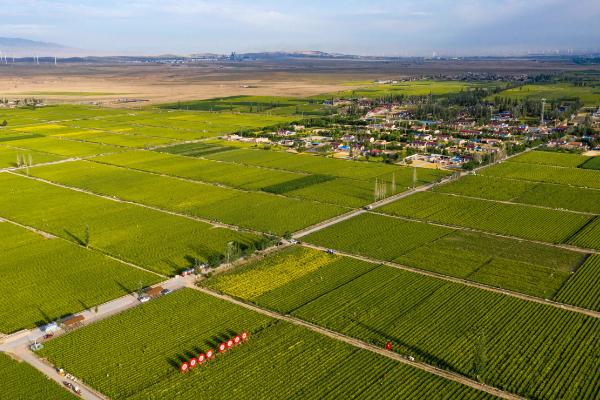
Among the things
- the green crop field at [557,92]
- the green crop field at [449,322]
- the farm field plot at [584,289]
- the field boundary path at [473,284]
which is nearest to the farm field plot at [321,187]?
the field boundary path at [473,284]

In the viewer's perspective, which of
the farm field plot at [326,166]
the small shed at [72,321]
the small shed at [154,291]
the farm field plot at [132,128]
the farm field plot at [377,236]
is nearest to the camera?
the small shed at [72,321]

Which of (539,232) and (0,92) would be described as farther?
(0,92)

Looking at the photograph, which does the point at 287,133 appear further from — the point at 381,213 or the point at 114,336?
the point at 114,336

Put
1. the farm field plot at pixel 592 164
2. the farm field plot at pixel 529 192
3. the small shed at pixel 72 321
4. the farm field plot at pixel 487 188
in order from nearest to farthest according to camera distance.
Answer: the small shed at pixel 72 321 < the farm field plot at pixel 529 192 < the farm field plot at pixel 487 188 < the farm field plot at pixel 592 164

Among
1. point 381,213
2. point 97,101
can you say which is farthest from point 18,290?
point 97,101

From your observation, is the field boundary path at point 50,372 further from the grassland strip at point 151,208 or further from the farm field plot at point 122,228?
the grassland strip at point 151,208

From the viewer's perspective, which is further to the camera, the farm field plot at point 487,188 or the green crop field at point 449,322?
the farm field plot at point 487,188
